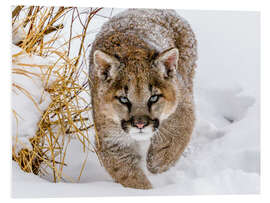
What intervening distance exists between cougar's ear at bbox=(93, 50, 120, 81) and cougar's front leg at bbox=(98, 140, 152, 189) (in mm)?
470

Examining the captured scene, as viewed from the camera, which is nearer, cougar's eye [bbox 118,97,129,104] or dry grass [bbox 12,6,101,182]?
cougar's eye [bbox 118,97,129,104]

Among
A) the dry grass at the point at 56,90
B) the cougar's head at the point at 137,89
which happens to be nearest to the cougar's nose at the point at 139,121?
the cougar's head at the point at 137,89

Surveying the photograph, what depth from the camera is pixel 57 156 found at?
126 inches

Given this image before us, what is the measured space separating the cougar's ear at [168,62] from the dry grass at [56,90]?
52 cm

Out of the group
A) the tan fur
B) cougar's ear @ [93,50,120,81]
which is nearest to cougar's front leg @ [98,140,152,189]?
the tan fur

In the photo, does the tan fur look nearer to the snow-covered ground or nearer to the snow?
the snow-covered ground

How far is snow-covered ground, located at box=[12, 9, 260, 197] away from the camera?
3.31 metres

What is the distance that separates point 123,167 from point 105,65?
68cm

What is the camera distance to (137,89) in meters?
2.99

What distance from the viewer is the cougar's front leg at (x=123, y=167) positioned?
3189 millimetres

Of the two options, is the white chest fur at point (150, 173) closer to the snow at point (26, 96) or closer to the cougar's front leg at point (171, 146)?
the cougar's front leg at point (171, 146)

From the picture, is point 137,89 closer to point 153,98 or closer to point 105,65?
point 153,98

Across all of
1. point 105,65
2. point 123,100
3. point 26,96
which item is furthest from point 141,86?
point 26,96

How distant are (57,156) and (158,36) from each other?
1058mm
